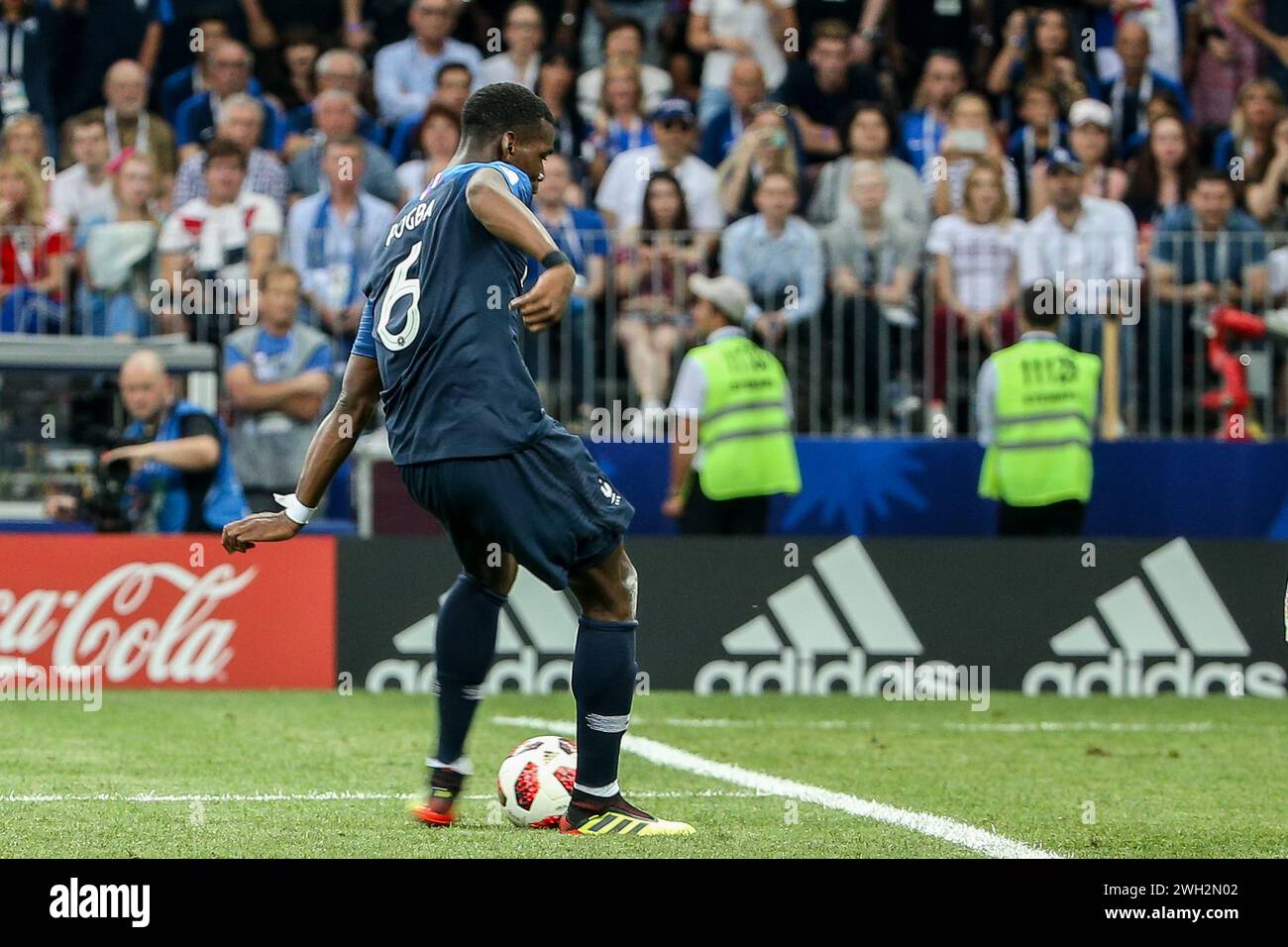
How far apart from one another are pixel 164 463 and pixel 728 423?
327cm

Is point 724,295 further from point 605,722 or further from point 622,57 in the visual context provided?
point 605,722

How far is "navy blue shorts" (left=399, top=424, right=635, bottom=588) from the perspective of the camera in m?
6.69

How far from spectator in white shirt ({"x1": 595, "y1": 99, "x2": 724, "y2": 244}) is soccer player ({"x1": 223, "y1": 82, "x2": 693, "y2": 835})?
7.40m

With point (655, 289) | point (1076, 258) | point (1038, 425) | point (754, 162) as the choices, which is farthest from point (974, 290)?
point (655, 289)

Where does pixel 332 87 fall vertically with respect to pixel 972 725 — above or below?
above

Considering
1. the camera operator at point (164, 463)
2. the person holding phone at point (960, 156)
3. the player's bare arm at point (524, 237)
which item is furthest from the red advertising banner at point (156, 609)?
the player's bare arm at point (524, 237)

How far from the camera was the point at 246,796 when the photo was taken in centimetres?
782

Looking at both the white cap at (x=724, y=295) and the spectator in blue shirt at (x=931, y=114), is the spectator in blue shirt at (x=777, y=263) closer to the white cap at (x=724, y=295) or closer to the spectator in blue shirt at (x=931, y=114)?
the white cap at (x=724, y=295)

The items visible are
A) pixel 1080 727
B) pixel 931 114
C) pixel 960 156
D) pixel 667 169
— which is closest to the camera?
pixel 1080 727

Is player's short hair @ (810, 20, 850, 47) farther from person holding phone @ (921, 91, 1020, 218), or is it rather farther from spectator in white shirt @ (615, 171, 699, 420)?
spectator in white shirt @ (615, 171, 699, 420)

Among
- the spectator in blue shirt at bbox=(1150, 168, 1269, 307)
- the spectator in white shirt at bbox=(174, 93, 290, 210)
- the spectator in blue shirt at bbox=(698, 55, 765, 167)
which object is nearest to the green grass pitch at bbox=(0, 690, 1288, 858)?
the spectator in blue shirt at bbox=(1150, 168, 1269, 307)

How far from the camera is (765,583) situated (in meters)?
12.6

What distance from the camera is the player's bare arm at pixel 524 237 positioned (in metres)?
6.23

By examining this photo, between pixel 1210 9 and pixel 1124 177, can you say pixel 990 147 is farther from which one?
pixel 1210 9
